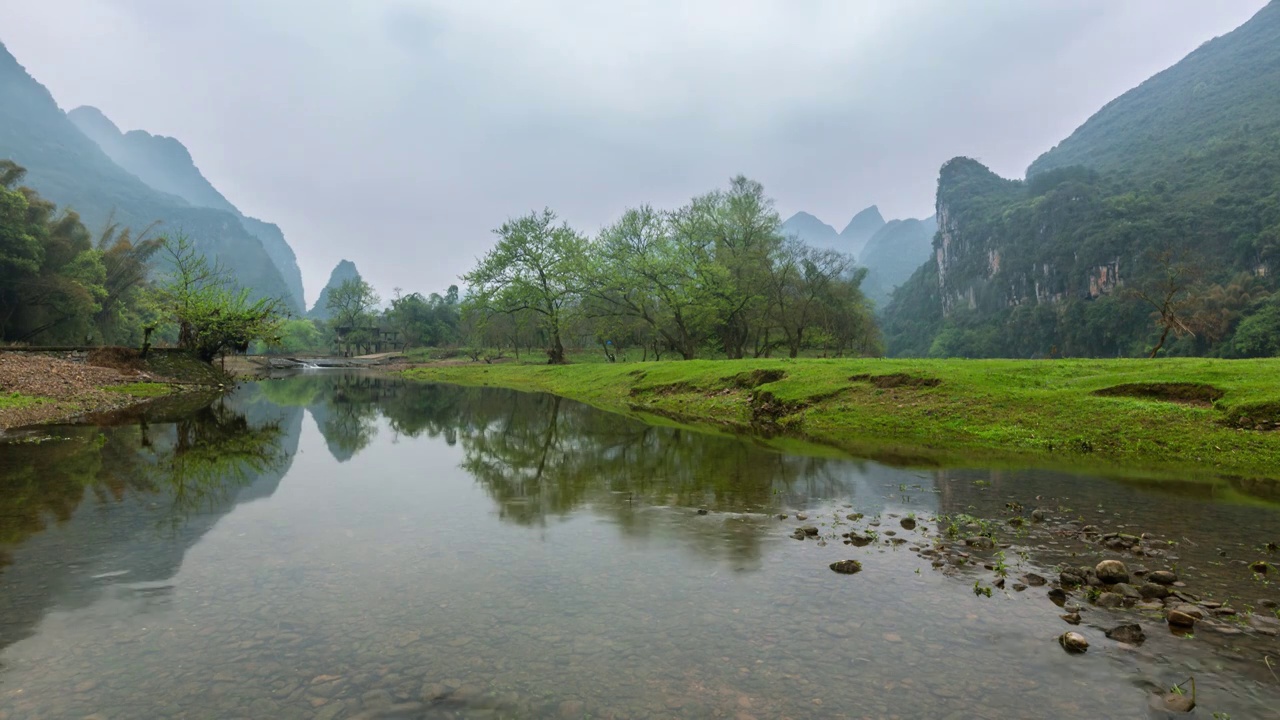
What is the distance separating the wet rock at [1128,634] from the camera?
19.1 feet

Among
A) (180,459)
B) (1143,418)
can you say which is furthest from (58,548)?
(1143,418)

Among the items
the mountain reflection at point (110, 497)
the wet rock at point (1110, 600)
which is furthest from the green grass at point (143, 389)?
the wet rock at point (1110, 600)

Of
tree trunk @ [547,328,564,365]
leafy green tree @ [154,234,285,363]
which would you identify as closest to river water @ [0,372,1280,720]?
leafy green tree @ [154,234,285,363]

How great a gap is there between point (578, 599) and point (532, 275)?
5982 centimetres

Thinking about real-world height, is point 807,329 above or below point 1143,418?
above

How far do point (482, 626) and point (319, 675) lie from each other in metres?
1.50

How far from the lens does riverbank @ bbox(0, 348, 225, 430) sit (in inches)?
861

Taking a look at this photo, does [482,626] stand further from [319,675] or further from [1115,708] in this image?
[1115,708]

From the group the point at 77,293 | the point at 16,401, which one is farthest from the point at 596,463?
the point at 77,293

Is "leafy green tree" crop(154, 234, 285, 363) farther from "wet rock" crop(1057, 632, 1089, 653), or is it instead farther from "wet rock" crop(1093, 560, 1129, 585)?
"wet rock" crop(1057, 632, 1089, 653)

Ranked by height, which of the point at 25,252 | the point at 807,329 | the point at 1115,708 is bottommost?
the point at 1115,708

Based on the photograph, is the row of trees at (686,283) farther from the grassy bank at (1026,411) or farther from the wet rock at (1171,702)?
the wet rock at (1171,702)

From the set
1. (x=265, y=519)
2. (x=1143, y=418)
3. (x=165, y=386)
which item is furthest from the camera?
(x=165, y=386)

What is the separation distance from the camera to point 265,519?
9953 mm
